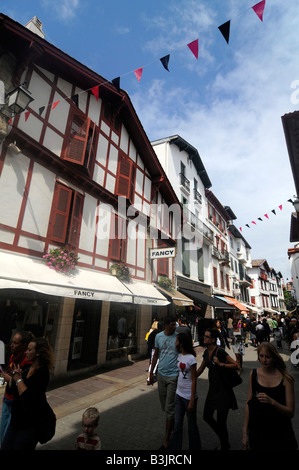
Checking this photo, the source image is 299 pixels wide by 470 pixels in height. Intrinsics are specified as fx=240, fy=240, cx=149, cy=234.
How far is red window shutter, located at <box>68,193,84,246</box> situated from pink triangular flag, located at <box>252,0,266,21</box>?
6912mm

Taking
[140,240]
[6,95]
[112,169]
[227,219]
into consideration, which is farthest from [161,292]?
[227,219]

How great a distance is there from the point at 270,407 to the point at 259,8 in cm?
641

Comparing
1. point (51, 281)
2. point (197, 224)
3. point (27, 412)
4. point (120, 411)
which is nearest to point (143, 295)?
point (51, 281)

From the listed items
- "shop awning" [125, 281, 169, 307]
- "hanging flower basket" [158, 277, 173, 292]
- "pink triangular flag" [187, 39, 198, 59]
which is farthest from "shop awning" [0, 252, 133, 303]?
"pink triangular flag" [187, 39, 198, 59]

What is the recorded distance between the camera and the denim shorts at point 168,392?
3.72 meters

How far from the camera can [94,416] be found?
2424 millimetres

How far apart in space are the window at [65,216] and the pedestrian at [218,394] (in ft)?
19.3

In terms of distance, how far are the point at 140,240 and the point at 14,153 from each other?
7057 millimetres

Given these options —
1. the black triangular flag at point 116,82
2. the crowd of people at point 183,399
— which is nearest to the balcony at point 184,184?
the black triangular flag at point 116,82

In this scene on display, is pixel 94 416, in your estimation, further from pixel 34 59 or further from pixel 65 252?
pixel 34 59

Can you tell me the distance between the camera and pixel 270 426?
229cm

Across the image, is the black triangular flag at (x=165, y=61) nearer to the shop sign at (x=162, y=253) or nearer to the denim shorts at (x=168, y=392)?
the denim shorts at (x=168, y=392)

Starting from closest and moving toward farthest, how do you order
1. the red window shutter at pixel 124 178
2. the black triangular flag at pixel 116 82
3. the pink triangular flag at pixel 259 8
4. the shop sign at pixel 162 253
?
the pink triangular flag at pixel 259 8 < the black triangular flag at pixel 116 82 < the red window shutter at pixel 124 178 < the shop sign at pixel 162 253

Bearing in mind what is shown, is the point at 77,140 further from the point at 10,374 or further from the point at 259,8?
the point at 10,374
